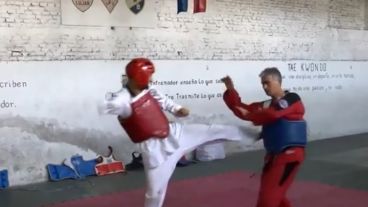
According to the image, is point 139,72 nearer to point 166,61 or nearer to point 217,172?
point 217,172

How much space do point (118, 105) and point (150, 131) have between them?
12.7 inches

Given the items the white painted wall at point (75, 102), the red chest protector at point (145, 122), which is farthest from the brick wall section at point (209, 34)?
the red chest protector at point (145, 122)

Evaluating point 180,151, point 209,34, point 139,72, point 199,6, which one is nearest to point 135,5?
point 199,6

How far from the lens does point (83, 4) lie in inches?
339

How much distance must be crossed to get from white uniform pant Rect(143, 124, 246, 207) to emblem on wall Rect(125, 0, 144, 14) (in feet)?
16.8

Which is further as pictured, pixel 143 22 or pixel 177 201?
pixel 143 22

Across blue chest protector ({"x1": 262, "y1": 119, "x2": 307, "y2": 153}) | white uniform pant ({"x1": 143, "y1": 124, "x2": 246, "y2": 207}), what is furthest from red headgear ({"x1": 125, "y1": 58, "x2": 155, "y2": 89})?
blue chest protector ({"x1": 262, "y1": 119, "x2": 307, "y2": 153})

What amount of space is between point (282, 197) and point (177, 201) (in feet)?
8.17

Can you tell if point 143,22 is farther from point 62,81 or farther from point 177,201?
point 177,201

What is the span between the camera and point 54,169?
27.4ft

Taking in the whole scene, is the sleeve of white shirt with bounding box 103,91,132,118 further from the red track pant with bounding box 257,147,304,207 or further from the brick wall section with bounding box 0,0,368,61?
the brick wall section with bounding box 0,0,368,61

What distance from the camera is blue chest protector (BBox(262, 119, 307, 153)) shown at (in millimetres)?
4262

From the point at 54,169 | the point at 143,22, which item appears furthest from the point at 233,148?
the point at 54,169

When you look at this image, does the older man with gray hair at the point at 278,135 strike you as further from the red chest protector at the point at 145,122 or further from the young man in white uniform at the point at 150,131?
the red chest protector at the point at 145,122
